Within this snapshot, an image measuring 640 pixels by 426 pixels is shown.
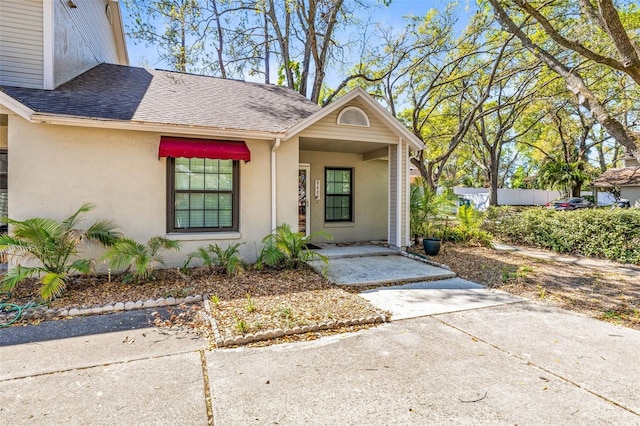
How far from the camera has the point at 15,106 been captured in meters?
5.94

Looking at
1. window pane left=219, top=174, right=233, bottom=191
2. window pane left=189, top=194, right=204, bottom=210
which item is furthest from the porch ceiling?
window pane left=189, top=194, right=204, bottom=210

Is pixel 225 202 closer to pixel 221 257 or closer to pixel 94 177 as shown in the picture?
pixel 221 257

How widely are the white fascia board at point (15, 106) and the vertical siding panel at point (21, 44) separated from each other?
1734 millimetres

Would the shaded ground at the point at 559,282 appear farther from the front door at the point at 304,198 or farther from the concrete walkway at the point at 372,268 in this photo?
the front door at the point at 304,198

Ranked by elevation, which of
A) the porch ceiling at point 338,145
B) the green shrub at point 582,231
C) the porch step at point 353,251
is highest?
the porch ceiling at point 338,145

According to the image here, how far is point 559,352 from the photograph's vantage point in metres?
4.03

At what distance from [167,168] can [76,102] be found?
7.23 ft

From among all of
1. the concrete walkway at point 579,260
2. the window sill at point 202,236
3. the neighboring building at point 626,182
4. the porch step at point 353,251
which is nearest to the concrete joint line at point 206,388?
the window sill at point 202,236

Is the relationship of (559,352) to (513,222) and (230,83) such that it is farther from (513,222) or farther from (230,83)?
(230,83)

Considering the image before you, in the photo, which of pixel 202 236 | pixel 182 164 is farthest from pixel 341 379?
pixel 182 164

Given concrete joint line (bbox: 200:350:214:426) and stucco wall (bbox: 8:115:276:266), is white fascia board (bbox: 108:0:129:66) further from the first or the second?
concrete joint line (bbox: 200:350:214:426)

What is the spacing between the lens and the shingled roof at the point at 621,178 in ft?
77.1

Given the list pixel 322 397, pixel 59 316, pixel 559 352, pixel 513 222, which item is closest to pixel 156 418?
pixel 322 397

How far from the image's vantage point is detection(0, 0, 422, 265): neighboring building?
6.55 m
